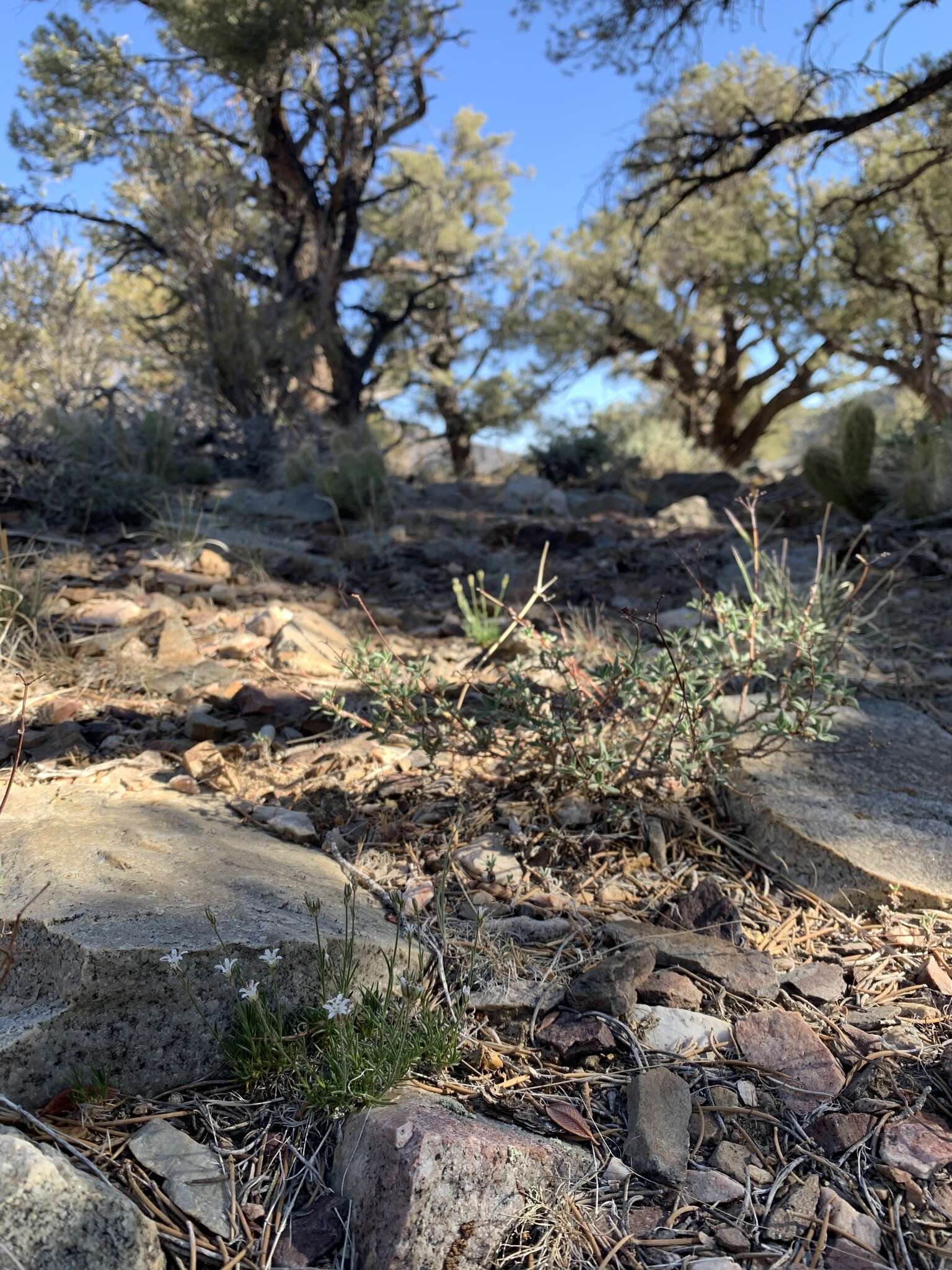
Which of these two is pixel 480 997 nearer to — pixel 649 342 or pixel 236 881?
pixel 236 881

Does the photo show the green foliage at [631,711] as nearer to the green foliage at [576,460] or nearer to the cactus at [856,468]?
the cactus at [856,468]

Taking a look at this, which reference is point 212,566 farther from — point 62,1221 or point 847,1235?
point 847,1235

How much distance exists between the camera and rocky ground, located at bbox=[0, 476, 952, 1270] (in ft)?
4.46

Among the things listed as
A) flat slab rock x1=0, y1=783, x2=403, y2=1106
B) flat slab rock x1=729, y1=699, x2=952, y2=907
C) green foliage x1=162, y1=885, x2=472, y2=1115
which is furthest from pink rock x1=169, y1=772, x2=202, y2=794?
flat slab rock x1=729, y1=699, x2=952, y2=907

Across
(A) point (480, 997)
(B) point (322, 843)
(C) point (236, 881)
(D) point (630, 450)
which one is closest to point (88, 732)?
(B) point (322, 843)

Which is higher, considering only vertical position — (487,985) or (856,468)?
(856,468)

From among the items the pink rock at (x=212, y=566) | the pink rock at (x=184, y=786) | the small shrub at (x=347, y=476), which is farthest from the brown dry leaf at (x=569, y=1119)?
the small shrub at (x=347, y=476)

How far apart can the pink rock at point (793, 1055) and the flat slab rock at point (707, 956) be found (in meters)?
0.09

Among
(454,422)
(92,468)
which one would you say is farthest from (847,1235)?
(454,422)

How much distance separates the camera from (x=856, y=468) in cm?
610

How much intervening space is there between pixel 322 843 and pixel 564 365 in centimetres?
1691

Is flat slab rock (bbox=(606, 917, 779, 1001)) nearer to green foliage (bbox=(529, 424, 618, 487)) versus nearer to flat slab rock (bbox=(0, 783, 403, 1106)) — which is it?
flat slab rock (bbox=(0, 783, 403, 1106))

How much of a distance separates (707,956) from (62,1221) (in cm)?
128

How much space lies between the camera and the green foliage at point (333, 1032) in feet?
5.02
